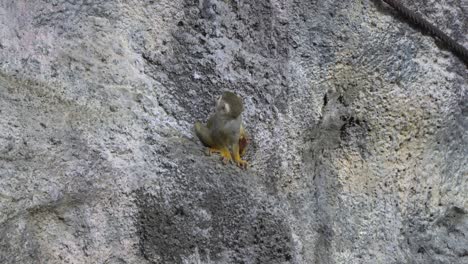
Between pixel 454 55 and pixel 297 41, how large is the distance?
73 centimetres

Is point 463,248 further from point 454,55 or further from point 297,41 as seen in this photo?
point 297,41

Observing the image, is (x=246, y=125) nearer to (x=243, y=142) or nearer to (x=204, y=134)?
(x=243, y=142)

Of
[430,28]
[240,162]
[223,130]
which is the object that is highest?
[430,28]

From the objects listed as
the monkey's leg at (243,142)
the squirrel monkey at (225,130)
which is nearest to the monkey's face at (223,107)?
the squirrel monkey at (225,130)

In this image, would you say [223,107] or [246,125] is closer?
[223,107]

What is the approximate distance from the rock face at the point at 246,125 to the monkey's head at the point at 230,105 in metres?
0.09

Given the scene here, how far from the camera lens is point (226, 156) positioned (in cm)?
256

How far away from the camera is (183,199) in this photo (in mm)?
2369

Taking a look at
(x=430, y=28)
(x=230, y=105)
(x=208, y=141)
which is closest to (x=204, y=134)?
(x=208, y=141)

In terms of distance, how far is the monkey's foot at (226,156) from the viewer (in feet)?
8.34

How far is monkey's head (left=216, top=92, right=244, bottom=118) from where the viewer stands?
2553mm

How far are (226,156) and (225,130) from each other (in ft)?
0.34

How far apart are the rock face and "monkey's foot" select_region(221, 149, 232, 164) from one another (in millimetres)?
52

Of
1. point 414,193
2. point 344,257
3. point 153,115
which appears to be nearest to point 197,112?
point 153,115
